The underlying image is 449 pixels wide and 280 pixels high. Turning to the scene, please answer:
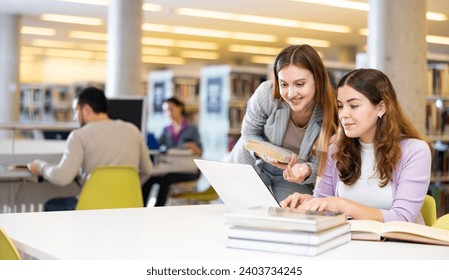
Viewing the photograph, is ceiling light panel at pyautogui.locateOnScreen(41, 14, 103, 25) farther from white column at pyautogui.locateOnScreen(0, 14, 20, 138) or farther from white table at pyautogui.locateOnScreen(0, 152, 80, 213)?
white table at pyautogui.locateOnScreen(0, 152, 80, 213)

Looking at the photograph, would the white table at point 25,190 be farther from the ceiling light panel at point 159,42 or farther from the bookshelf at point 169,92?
the ceiling light panel at point 159,42

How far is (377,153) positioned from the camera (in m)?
2.27

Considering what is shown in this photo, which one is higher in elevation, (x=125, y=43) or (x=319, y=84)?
(x=125, y=43)

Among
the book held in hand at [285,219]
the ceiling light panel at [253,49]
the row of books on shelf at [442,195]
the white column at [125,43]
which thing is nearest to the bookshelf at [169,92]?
the white column at [125,43]

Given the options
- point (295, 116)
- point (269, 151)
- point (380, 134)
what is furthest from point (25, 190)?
point (380, 134)

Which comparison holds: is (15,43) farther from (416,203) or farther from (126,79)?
(416,203)

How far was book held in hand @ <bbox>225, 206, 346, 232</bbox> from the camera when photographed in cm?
150

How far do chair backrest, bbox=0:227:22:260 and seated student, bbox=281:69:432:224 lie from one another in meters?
0.93

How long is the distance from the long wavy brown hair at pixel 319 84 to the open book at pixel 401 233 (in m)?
0.71

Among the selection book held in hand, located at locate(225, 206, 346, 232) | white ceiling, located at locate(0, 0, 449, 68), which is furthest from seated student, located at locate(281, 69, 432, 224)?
white ceiling, located at locate(0, 0, 449, 68)

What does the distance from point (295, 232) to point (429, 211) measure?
1.03 metres

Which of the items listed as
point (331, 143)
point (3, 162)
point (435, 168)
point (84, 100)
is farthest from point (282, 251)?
point (435, 168)

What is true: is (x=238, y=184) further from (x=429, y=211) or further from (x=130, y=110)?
(x=130, y=110)

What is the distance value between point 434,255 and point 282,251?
375 mm
